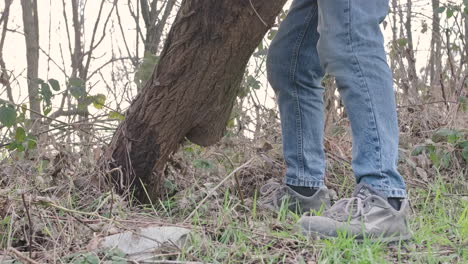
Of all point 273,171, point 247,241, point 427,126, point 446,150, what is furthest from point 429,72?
point 247,241

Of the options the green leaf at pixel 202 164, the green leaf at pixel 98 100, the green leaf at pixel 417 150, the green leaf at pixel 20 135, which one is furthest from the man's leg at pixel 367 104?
the green leaf at pixel 98 100

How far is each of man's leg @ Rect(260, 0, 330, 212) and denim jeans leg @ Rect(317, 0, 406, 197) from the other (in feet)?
1.33

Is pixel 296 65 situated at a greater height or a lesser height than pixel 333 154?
greater

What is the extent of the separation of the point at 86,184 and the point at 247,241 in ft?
2.99

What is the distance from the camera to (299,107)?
9.30ft

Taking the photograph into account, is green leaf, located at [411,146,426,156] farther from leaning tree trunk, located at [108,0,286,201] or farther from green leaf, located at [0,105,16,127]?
green leaf, located at [0,105,16,127]

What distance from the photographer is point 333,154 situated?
11.7ft

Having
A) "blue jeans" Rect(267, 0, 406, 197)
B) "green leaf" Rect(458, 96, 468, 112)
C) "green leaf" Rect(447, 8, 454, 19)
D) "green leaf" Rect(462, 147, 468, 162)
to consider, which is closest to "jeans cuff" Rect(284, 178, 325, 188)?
"blue jeans" Rect(267, 0, 406, 197)

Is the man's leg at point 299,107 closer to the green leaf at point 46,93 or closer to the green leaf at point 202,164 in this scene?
the green leaf at point 202,164

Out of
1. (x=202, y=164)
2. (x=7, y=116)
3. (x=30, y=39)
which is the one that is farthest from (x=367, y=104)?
(x=30, y=39)

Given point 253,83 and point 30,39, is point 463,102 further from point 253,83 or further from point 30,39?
point 30,39

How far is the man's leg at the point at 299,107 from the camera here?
108 inches

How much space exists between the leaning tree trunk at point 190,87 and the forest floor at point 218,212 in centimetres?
16

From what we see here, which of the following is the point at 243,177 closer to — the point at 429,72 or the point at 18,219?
the point at 18,219
